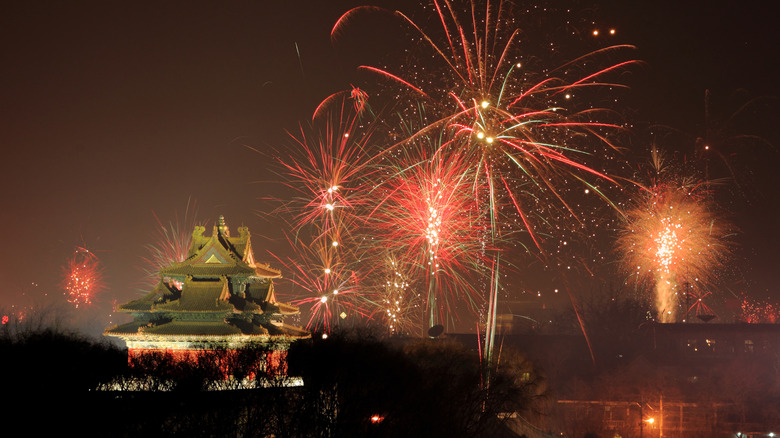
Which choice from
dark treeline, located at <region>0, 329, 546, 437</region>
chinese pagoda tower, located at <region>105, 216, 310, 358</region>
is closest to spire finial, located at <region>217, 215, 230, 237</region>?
chinese pagoda tower, located at <region>105, 216, 310, 358</region>

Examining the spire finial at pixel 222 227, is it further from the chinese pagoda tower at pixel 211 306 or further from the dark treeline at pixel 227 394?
the dark treeline at pixel 227 394

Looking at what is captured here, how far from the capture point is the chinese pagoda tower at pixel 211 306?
23797 millimetres

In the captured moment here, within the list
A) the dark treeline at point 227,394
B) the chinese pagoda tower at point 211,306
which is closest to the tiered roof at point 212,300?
the chinese pagoda tower at point 211,306

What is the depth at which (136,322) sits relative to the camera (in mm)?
25359

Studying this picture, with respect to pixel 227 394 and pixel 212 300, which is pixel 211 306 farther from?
pixel 227 394

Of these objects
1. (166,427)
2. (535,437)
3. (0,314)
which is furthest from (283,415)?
(0,314)

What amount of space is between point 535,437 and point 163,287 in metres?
21.6

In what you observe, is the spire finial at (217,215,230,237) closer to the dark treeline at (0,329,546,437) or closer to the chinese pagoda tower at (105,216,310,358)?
the chinese pagoda tower at (105,216,310,358)

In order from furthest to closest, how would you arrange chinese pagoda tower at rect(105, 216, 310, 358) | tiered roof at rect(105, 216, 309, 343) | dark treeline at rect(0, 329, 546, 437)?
tiered roof at rect(105, 216, 309, 343), chinese pagoda tower at rect(105, 216, 310, 358), dark treeline at rect(0, 329, 546, 437)

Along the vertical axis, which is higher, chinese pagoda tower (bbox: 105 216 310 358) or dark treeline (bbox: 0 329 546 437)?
chinese pagoda tower (bbox: 105 216 310 358)

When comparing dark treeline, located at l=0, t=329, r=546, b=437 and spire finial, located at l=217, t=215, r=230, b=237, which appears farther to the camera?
spire finial, located at l=217, t=215, r=230, b=237

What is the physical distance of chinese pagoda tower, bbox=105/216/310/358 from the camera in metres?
23.8

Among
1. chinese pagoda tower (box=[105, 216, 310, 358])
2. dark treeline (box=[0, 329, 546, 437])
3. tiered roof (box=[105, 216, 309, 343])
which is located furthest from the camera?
tiered roof (box=[105, 216, 309, 343])

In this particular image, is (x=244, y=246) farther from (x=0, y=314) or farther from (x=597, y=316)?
(x=0, y=314)
